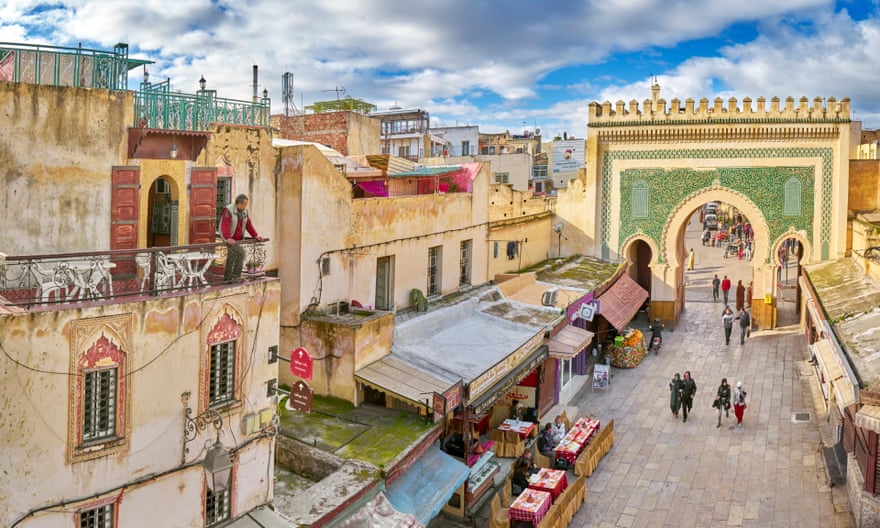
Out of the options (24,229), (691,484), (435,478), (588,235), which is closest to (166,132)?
(24,229)

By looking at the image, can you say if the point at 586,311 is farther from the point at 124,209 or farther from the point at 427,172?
the point at 124,209

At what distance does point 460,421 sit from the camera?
12.4 metres

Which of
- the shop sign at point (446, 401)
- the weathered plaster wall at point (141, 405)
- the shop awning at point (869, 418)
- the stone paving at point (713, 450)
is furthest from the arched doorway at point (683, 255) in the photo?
the weathered plaster wall at point (141, 405)

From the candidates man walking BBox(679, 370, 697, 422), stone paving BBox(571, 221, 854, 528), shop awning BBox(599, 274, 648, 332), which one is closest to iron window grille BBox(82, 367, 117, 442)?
stone paving BBox(571, 221, 854, 528)

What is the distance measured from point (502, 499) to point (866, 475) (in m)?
5.33

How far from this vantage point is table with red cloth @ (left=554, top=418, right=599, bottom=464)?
13.8m

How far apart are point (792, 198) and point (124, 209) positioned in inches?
824

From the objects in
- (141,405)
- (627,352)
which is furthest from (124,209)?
(627,352)

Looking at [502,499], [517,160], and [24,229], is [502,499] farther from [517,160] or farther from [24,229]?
[517,160]

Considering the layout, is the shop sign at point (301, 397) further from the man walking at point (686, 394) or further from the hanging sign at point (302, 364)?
the man walking at point (686, 394)

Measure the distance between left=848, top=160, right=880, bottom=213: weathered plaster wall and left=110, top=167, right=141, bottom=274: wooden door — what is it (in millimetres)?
22048

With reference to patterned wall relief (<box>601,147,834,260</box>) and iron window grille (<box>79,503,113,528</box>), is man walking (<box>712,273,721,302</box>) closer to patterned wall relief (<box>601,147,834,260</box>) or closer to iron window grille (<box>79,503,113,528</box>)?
patterned wall relief (<box>601,147,834,260</box>)

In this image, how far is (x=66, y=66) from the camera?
9.15m

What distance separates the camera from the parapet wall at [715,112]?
2347 cm
